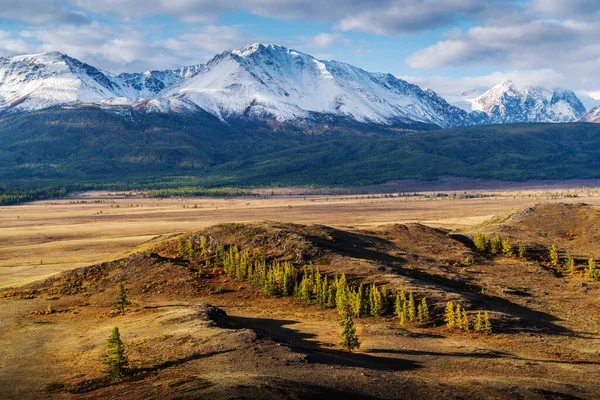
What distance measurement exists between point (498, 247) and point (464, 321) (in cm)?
5644

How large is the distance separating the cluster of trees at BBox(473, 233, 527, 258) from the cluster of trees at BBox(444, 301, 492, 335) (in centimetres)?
4924

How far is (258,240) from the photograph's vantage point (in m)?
111

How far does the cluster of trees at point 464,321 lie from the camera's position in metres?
75.8

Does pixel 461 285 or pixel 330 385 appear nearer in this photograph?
pixel 330 385

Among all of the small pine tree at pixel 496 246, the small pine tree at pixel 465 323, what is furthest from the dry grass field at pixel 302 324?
the small pine tree at pixel 496 246

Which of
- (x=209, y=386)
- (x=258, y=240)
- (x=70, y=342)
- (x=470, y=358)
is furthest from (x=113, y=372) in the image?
(x=258, y=240)

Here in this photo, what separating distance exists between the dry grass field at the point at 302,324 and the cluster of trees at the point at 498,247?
2.51 m

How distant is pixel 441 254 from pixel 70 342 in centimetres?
7962

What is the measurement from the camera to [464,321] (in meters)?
76.6

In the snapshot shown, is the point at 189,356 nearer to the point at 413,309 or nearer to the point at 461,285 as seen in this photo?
the point at 413,309

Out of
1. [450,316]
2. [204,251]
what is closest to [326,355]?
[450,316]

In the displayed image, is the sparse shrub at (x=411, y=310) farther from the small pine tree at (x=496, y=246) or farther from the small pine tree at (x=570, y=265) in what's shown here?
the small pine tree at (x=496, y=246)

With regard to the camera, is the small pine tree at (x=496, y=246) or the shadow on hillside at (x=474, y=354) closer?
the shadow on hillside at (x=474, y=354)

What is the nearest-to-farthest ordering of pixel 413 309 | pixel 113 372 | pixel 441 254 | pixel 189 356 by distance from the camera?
pixel 113 372 → pixel 189 356 → pixel 413 309 → pixel 441 254
